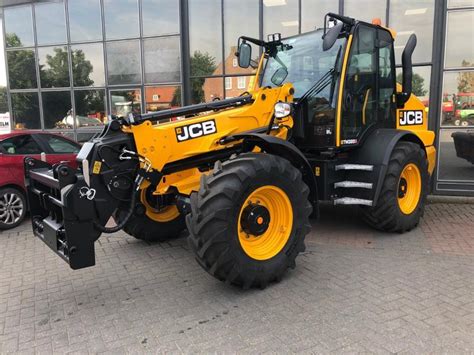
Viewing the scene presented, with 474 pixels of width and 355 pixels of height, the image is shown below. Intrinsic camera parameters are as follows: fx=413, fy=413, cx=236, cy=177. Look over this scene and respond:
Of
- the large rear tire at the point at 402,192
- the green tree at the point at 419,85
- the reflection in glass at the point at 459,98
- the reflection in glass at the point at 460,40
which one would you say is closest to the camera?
the large rear tire at the point at 402,192

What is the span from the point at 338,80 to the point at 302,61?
0.70m

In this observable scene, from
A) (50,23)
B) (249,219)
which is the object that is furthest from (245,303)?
(50,23)

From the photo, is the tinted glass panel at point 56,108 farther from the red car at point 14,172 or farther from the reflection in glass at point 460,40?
the reflection in glass at point 460,40

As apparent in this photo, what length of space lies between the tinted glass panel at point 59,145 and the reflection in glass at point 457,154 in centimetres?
742

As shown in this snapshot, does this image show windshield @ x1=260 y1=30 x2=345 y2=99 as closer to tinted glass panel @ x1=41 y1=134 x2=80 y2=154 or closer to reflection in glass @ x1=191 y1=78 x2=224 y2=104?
tinted glass panel @ x1=41 y1=134 x2=80 y2=154

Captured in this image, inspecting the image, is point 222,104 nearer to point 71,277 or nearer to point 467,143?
point 71,277

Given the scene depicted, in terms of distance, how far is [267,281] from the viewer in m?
4.19

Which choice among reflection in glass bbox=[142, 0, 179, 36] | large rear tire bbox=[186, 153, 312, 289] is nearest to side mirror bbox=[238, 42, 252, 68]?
large rear tire bbox=[186, 153, 312, 289]

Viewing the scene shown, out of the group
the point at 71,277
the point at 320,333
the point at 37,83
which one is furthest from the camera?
the point at 37,83

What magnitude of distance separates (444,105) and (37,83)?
36.6 ft

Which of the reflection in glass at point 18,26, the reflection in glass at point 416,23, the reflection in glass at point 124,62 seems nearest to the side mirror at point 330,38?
the reflection in glass at point 416,23

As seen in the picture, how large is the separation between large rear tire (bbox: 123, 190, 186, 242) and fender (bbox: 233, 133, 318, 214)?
1556mm

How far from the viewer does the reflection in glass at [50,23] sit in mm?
12102

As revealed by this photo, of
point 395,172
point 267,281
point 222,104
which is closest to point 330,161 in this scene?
point 395,172
